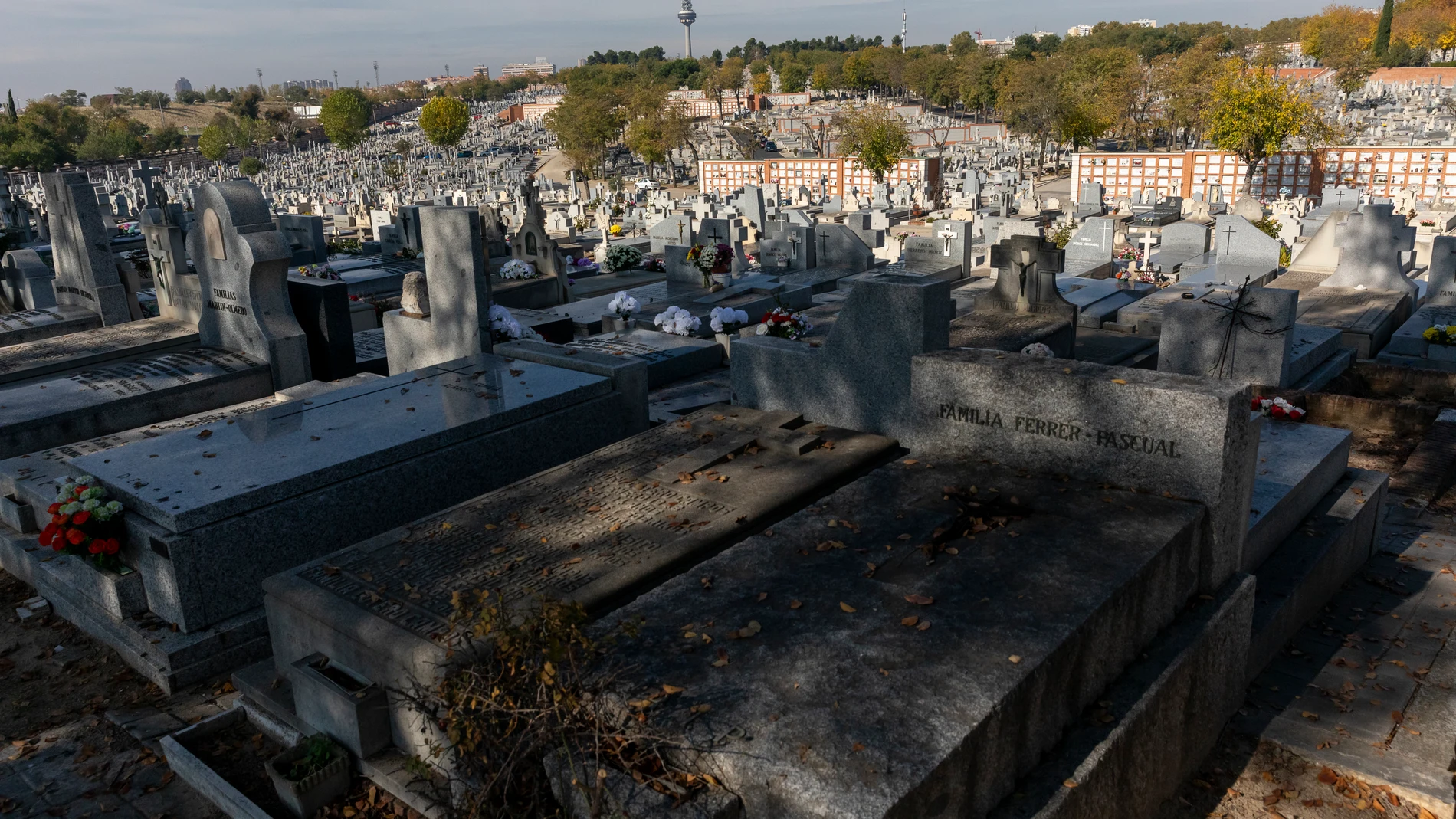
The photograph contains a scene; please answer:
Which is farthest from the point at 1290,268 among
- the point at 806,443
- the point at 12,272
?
the point at 12,272

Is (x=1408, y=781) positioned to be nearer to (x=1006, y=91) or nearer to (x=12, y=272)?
(x=12, y=272)

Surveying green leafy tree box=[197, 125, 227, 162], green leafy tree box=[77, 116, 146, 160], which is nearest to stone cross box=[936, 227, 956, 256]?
green leafy tree box=[197, 125, 227, 162]

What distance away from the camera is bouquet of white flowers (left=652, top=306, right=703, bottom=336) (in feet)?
42.2

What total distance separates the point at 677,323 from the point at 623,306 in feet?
2.78

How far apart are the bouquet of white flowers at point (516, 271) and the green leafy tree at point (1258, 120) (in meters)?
28.3

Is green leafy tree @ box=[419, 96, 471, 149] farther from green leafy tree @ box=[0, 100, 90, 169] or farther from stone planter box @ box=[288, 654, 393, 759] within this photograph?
stone planter box @ box=[288, 654, 393, 759]

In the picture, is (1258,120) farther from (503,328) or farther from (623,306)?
(503,328)

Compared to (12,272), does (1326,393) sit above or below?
below

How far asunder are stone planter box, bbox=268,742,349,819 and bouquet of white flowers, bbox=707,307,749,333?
335 inches

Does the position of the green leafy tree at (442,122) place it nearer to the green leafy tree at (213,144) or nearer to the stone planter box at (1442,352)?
the green leafy tree at (213,144)

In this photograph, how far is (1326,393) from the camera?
1006cm

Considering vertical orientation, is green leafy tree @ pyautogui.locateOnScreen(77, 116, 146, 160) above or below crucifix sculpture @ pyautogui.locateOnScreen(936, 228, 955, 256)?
above

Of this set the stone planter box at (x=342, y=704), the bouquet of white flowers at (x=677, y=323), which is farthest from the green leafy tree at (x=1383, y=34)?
the stone planter box at (x=342, y=704)

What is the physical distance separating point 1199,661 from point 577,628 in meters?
3.06
